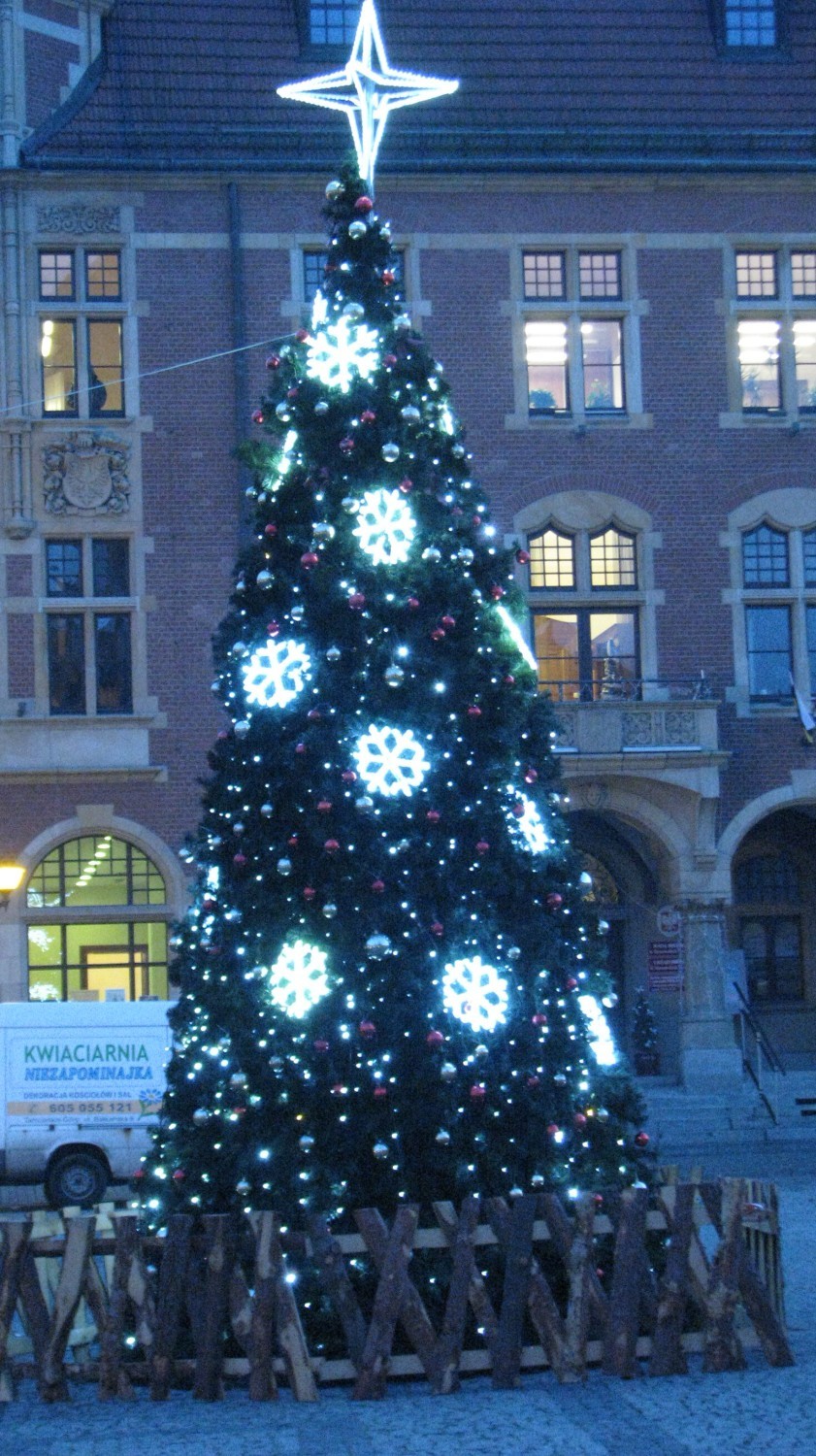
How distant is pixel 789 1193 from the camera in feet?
55.1

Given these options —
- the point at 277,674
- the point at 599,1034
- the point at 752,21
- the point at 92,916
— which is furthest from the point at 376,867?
the point at 752,21

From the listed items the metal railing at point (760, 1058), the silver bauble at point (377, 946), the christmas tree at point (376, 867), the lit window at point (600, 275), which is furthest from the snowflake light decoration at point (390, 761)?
the lit window at point (600, 275)

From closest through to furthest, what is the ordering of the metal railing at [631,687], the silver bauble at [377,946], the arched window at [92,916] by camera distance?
the silver bauble at [377,946] → the arched window at [92,916] → the metal railing at [631,687]

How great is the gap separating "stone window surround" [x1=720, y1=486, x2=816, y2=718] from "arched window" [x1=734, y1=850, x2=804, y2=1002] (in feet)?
10.8

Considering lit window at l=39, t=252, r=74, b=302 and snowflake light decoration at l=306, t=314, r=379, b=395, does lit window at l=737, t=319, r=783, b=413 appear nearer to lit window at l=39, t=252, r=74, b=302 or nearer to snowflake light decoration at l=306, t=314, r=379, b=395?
lit window at l=39, t=252, r=74, b=302

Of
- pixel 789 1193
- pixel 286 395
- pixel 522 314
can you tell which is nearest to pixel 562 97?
pixel 522 314

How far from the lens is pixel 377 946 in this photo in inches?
346

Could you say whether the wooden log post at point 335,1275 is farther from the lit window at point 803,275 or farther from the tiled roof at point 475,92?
the lit window at point 803,275

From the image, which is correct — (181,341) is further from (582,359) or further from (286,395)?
(286,395)

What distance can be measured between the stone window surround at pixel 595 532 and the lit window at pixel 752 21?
816cm

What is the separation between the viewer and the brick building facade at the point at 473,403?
26.9m

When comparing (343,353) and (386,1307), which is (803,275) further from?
(386,1307)

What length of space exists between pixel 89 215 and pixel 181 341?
225 cm

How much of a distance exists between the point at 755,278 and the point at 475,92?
5137 millimetres
